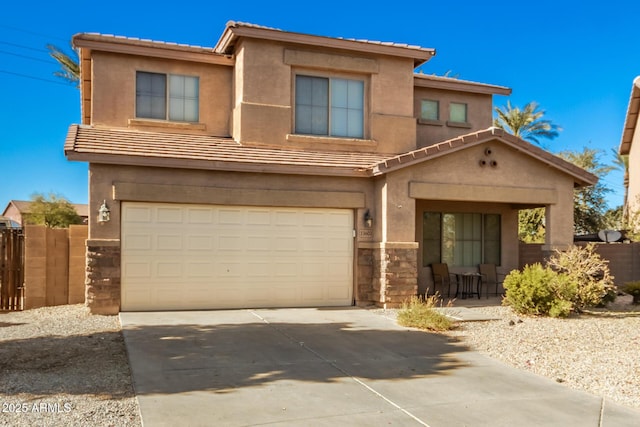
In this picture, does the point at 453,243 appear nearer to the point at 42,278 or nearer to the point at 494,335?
the point at 494,335

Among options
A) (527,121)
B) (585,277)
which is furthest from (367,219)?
(527,121)

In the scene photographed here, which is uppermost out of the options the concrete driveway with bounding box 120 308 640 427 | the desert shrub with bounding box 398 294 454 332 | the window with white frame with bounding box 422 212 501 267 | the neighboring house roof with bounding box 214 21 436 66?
the neighboring house roof with bounding box 214 21 436 66

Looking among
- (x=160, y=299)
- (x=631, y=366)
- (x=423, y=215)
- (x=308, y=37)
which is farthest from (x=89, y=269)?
(x=631, y=366)

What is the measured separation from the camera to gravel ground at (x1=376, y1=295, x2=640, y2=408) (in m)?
7.64

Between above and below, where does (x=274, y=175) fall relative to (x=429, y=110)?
below

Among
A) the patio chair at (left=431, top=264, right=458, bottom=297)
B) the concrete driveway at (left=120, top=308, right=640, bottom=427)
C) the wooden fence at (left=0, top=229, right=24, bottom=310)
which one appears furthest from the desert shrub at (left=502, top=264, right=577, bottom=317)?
the wooden fence at (left=0, top=229, right=24, bottom=310)

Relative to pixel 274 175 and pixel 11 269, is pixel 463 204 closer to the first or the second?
pixel 274 175

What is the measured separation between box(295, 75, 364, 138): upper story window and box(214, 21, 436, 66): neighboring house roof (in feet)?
2.94

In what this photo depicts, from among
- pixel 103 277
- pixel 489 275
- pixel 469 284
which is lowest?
pixel 469 284

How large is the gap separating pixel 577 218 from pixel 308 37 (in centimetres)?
2483

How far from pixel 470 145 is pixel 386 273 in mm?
3713

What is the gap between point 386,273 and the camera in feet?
45.7

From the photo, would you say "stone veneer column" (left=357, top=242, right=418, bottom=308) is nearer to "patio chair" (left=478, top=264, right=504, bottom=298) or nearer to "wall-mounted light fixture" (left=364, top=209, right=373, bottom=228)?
"wall-mounted light fixture" (left=364, top=209, right=373, bottom=228)

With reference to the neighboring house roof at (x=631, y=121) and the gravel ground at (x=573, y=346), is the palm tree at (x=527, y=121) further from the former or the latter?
the gravel ground at (x=573, y=346)
